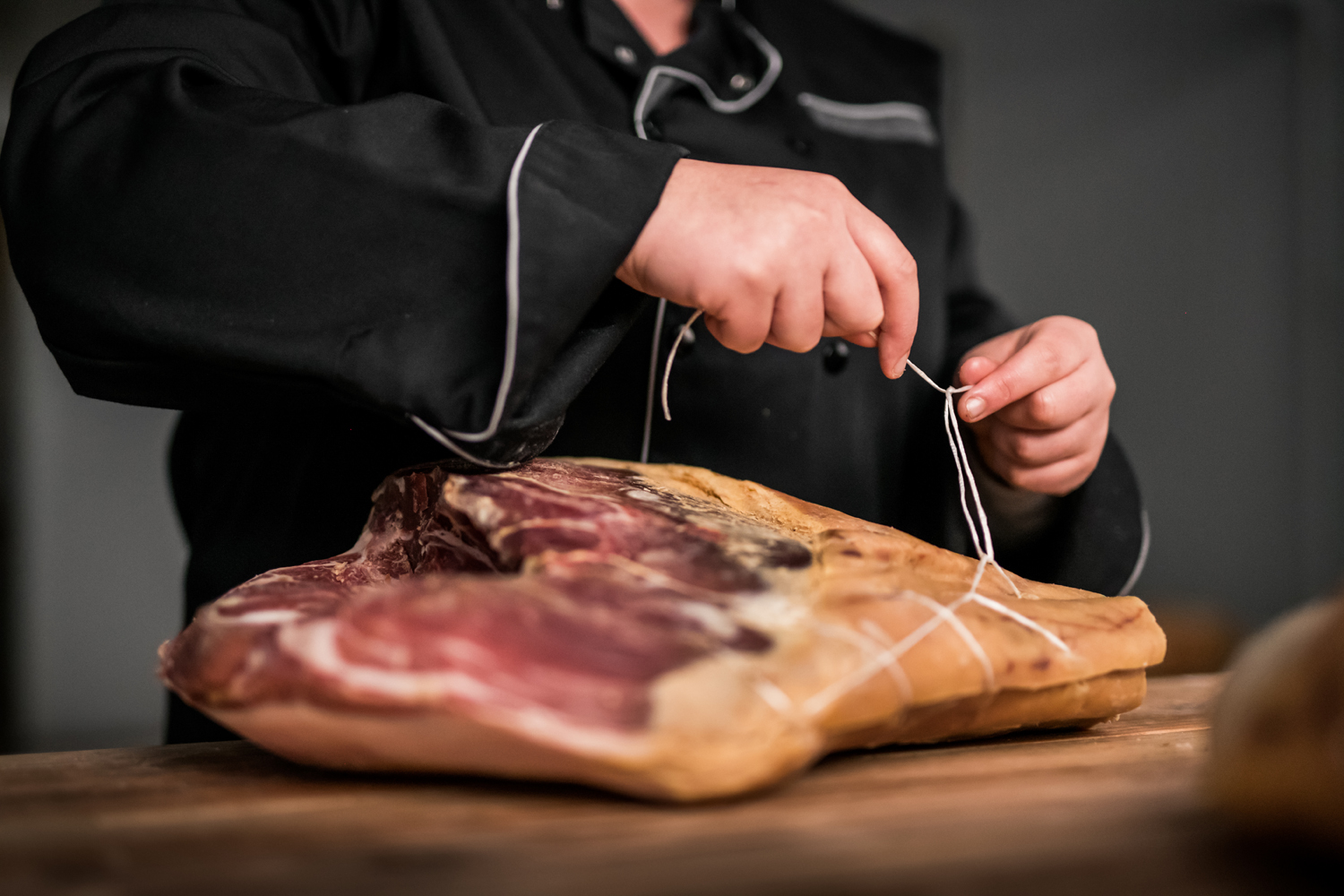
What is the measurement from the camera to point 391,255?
662 mm

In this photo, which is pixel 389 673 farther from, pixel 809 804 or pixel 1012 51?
pixel 1012 51

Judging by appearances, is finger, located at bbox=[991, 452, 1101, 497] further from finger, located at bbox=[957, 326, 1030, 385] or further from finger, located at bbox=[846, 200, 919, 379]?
finger, located at bbox=[846, 200, 919, 379]

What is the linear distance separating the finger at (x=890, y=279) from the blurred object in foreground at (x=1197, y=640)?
87.8 inches

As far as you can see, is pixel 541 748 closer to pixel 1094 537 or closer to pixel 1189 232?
pixel 1094 537

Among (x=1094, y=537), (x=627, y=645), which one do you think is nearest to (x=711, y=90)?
(x=1094, y=537)

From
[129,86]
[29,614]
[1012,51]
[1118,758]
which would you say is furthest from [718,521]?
[1012,51]

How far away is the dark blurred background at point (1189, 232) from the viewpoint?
3.20 m

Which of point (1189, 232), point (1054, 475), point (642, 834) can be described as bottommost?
point (642, 834)

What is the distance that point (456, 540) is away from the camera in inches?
27.6

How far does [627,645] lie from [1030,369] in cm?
49

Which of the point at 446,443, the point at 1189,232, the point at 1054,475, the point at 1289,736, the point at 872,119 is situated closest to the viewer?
the point at 1289,736

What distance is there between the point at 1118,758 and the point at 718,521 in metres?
0.29

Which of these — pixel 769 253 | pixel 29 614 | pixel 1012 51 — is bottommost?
pixel 29 614

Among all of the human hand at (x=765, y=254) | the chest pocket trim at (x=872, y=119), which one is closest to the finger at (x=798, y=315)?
the human hand at (x=765, y=254)
